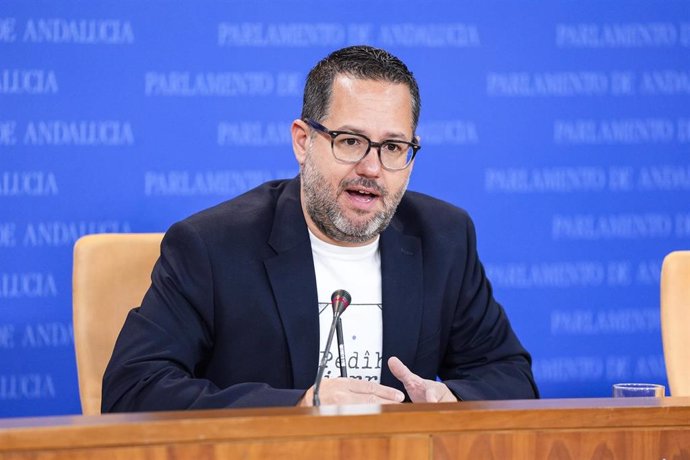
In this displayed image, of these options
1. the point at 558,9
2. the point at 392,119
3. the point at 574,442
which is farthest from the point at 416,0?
the point at 574,442

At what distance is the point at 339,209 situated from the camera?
7.23 feet

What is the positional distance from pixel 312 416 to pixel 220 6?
Result: 234cm

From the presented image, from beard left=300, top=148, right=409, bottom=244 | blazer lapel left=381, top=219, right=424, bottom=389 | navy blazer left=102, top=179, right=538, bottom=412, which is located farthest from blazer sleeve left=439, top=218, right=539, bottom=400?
beard left=300, top=148, right=409, bottom=244

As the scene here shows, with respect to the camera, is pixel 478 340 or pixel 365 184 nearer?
pixel 365 184

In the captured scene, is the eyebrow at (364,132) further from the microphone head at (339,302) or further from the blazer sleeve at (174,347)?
the microphone head at (339,302)

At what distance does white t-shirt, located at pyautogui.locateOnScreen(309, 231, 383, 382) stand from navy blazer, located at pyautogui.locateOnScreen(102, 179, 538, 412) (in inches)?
1.4

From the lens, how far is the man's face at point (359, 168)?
2156mm

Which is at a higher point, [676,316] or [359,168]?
[359,168]

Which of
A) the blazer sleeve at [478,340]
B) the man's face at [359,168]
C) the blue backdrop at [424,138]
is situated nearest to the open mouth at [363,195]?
→ the man's face at [359,168]

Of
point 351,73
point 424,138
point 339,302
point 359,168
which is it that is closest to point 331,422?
point 339,302

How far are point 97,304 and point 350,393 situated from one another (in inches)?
32.2

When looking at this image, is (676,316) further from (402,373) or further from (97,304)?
(97,304)

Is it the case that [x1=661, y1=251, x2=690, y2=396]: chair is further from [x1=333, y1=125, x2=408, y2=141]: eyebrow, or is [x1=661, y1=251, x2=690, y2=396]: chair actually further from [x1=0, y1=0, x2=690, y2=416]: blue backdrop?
[x1=0, y1=0, x2=690, y2=416]: blue backdrop

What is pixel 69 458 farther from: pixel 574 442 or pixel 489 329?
pixel 489 329
